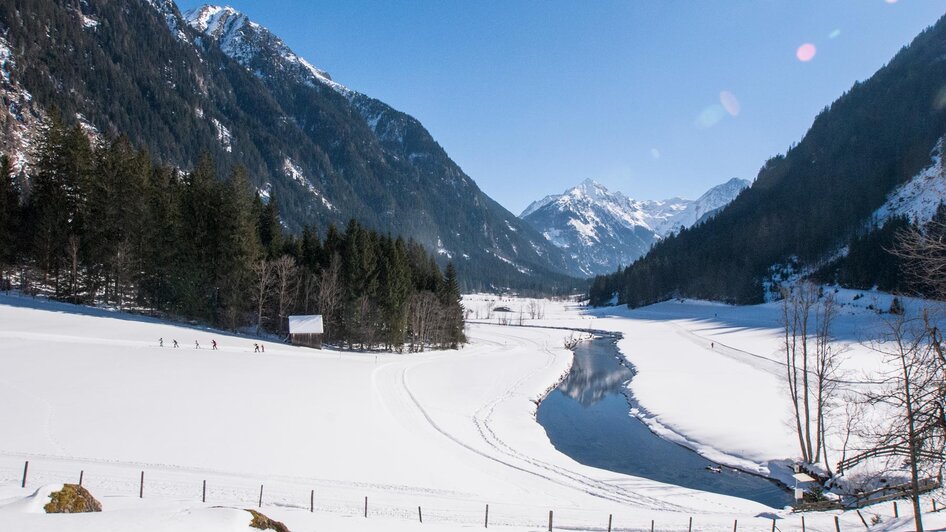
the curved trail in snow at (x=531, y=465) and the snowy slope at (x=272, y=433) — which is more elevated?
the snowy slope at (x=272, y=433)

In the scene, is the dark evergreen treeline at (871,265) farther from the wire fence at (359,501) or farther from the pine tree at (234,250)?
the pine tree at (234,250)

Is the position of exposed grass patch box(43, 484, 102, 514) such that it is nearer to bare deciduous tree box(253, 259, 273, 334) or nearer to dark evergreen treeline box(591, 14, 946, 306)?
bare deciduous tree box(253, 259, 273, 334)

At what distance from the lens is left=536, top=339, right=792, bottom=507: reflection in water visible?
86.7 feet

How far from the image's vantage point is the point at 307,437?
86.0 feet

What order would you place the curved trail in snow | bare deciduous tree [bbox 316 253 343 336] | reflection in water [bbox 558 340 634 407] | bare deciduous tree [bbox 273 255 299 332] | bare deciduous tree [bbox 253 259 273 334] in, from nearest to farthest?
the curved trail in snow
reflection in water [bbox 558 340 634 407]
bare deciduous tree [bbox 253 259 273 334]
bare deciduous tree [bbox 273 255 299 332]
bare deciduous tree [bbox 316 253 343 336]

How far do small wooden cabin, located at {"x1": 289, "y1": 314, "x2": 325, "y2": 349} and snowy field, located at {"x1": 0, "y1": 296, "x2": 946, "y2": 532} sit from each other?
159 inches

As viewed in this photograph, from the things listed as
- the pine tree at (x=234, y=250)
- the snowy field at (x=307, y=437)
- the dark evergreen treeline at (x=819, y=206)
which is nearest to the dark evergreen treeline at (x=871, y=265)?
the dark evergreen treeline at (x=819, y=206)

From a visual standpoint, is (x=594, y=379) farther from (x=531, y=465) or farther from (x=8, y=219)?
(x=8, y=219)

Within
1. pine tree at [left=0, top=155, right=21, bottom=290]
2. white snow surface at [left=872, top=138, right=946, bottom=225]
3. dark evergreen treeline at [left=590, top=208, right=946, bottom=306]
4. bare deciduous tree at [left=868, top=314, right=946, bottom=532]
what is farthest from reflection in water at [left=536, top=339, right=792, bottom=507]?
white snow surface at [left=872, top=138, right=946, bottom=225]

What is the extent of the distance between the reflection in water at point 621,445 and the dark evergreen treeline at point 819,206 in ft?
372

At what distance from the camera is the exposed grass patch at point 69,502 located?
31.1ft

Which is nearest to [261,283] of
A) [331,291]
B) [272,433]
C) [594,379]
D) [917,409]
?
[331,291]

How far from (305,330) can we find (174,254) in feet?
55.0

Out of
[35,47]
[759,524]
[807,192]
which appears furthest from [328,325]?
[807,192]
